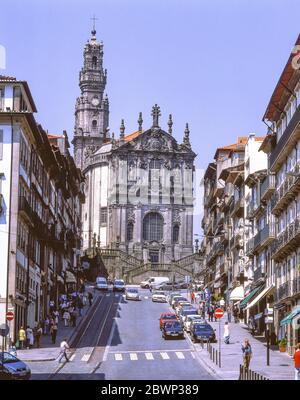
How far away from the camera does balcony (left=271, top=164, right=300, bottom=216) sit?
60.2m

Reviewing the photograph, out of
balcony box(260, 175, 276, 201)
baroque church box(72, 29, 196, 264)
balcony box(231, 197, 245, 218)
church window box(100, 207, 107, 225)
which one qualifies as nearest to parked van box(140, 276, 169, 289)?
baroque church box(72, 29, 196, 264)

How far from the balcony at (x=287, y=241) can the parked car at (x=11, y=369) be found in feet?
67.1

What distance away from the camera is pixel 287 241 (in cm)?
6219

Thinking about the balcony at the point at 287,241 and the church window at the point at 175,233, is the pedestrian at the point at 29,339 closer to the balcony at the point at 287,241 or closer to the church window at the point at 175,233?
the balcony at the point at 287,241

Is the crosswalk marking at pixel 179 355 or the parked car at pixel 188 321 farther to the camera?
the parked car at pixel 188 321


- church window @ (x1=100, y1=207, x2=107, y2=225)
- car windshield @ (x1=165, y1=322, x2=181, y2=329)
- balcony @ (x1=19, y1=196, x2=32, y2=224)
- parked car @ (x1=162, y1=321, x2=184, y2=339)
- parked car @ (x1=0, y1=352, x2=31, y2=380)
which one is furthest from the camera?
church window @ (x1=100, y1=207, x2=107, y2=225)

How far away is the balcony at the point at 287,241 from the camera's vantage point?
195 feet

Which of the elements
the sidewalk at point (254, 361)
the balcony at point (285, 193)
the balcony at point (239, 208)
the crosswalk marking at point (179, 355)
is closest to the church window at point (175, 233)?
the balcony at point (239, 208)

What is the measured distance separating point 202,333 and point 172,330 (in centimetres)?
427

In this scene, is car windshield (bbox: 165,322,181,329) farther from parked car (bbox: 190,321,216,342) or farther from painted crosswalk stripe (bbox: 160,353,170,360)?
painted crosswalk stripe (bbox: 160,353,170,360)

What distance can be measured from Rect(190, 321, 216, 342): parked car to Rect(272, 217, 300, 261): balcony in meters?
6.57

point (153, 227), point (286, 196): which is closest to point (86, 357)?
point (286, 196)

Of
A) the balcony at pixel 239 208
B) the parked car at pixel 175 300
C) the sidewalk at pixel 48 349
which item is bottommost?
the sidewalk at pixel 48 349

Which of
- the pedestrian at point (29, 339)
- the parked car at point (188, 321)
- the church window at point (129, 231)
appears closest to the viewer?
the pedestrian at point (29, 339)
